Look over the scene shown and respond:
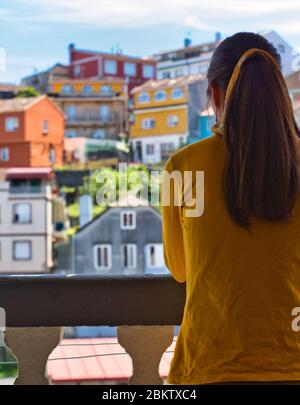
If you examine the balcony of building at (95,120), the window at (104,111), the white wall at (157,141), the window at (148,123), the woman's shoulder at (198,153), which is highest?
the window at (104,111)

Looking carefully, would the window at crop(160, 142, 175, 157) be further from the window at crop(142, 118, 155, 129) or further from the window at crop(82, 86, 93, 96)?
the window at crop(82, 86, 93, 96)

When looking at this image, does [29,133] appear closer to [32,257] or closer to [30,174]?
[30,174]

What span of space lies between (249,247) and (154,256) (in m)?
32.2

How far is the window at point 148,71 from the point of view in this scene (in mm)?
59406

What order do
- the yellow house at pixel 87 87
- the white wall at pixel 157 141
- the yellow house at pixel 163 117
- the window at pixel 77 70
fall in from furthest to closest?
the window at pixel 77 70 → the yellow house at pixel 87 87 → the yellow house at pixel 163 117 → the white wall at pixel 157 141

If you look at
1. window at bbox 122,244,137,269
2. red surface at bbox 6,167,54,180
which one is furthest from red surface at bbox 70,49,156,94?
window at bbox 122,244,137,269

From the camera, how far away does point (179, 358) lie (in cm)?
150

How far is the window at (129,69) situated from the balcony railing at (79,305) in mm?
56870

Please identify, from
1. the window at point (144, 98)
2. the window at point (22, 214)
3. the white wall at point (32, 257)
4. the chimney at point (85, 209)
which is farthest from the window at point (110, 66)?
the white wall at point (32, 257)

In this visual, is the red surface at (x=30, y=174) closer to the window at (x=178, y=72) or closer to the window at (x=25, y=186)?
the window at (x=25, y=186)

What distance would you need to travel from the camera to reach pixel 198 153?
1516mm

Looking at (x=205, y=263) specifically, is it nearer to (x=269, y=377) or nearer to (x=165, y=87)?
(x=269, y=377)

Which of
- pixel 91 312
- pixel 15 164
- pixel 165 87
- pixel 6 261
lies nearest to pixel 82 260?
pixel 6 261

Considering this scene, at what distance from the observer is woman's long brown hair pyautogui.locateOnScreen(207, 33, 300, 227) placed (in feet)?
4.72
